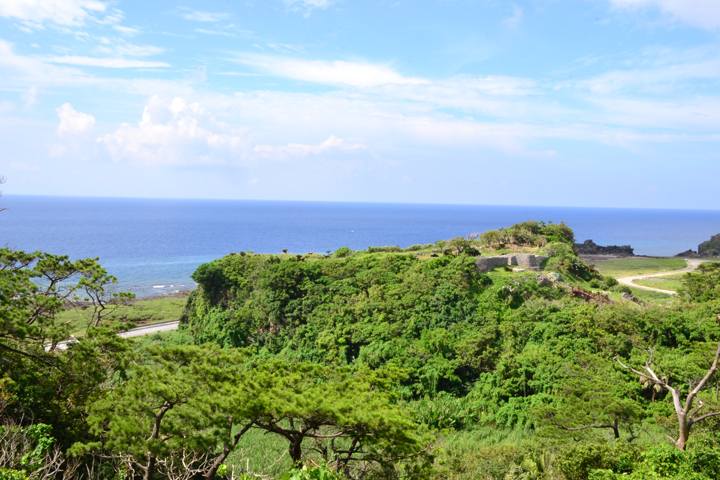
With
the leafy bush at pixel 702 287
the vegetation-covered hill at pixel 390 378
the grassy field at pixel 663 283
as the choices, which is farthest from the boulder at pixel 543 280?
the grassy field at pixel 663 283

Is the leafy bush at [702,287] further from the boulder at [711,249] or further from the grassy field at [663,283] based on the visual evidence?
the boulder at [711,249]

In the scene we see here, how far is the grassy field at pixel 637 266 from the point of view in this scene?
62719mm

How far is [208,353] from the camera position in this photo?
13.1m

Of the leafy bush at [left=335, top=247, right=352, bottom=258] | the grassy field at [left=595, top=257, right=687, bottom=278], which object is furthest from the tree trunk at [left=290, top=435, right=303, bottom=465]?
the grassy field at [left=595, top=257, right=687, bottom=278]

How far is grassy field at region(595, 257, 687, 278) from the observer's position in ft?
206

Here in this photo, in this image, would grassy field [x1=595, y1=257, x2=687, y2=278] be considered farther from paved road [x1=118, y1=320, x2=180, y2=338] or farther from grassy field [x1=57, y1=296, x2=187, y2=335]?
grassy field [x1=57, y1=296, x2=187, y2=335]

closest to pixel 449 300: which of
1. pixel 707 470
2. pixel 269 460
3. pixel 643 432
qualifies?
pixel 643 432

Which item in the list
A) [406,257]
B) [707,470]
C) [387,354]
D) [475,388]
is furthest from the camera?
[406,257]

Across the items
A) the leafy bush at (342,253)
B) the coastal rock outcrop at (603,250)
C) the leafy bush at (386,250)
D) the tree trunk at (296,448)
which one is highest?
the leafy bush at (386,250)

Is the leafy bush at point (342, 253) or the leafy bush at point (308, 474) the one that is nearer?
the leafy bush at point (308, 474)

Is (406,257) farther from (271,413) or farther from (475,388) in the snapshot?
(271,413)

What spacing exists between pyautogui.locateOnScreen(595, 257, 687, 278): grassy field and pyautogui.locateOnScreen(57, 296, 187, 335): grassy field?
57588mm

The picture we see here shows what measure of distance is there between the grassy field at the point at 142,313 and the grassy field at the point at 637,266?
5759cm

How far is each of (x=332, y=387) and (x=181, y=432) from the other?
172 inches
